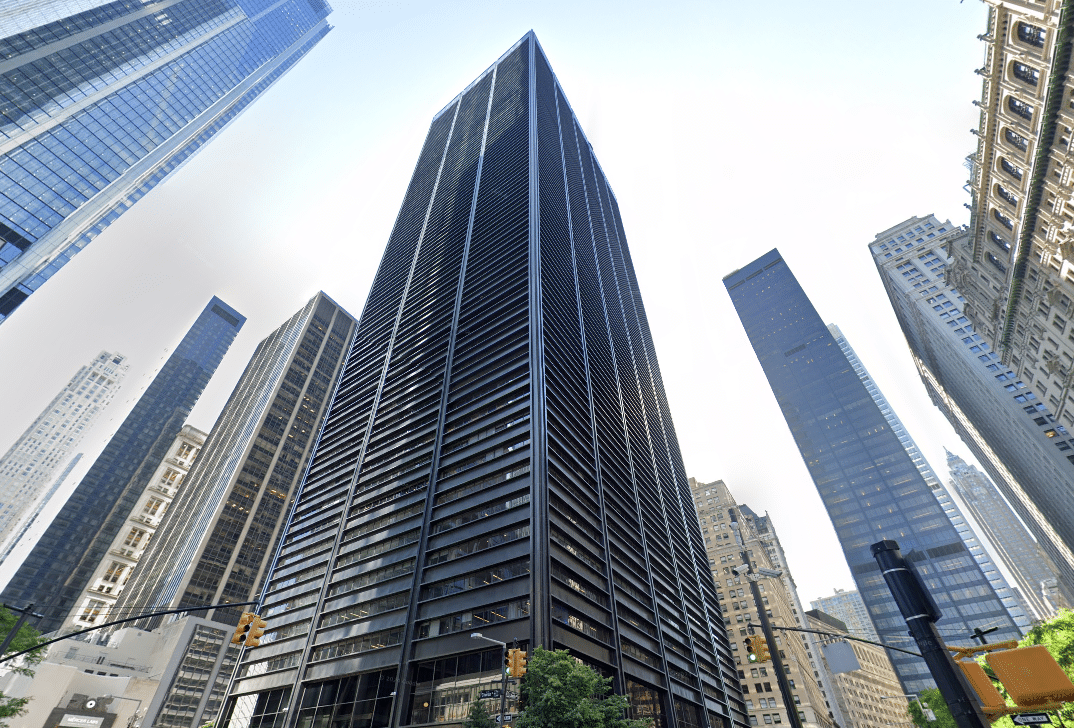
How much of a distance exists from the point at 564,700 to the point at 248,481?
104 metres

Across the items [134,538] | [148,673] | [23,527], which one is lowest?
[148,673]

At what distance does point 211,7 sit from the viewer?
420ft

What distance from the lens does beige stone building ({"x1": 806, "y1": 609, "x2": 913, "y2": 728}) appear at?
11825 centimetres

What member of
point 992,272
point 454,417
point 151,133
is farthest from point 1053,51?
point 151,133

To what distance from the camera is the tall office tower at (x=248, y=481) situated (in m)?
93.7

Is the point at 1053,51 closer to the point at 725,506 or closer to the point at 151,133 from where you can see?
the point at 725,506

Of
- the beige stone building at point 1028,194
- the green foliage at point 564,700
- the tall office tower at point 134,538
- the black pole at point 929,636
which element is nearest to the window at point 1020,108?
the beige stone building at point 1028,194

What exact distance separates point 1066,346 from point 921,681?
110 m

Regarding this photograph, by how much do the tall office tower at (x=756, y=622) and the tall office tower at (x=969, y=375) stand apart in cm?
4203

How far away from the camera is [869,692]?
12975cm

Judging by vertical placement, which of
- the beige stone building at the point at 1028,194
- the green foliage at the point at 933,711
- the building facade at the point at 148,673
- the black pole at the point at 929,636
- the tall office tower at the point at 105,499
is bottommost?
the black pole at the point at 929,636

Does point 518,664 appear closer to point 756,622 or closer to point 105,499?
point 756,622

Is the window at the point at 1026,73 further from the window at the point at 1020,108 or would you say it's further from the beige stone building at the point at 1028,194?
the window at the point at 1020,108

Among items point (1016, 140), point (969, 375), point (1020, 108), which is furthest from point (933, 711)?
point (969, 375)
